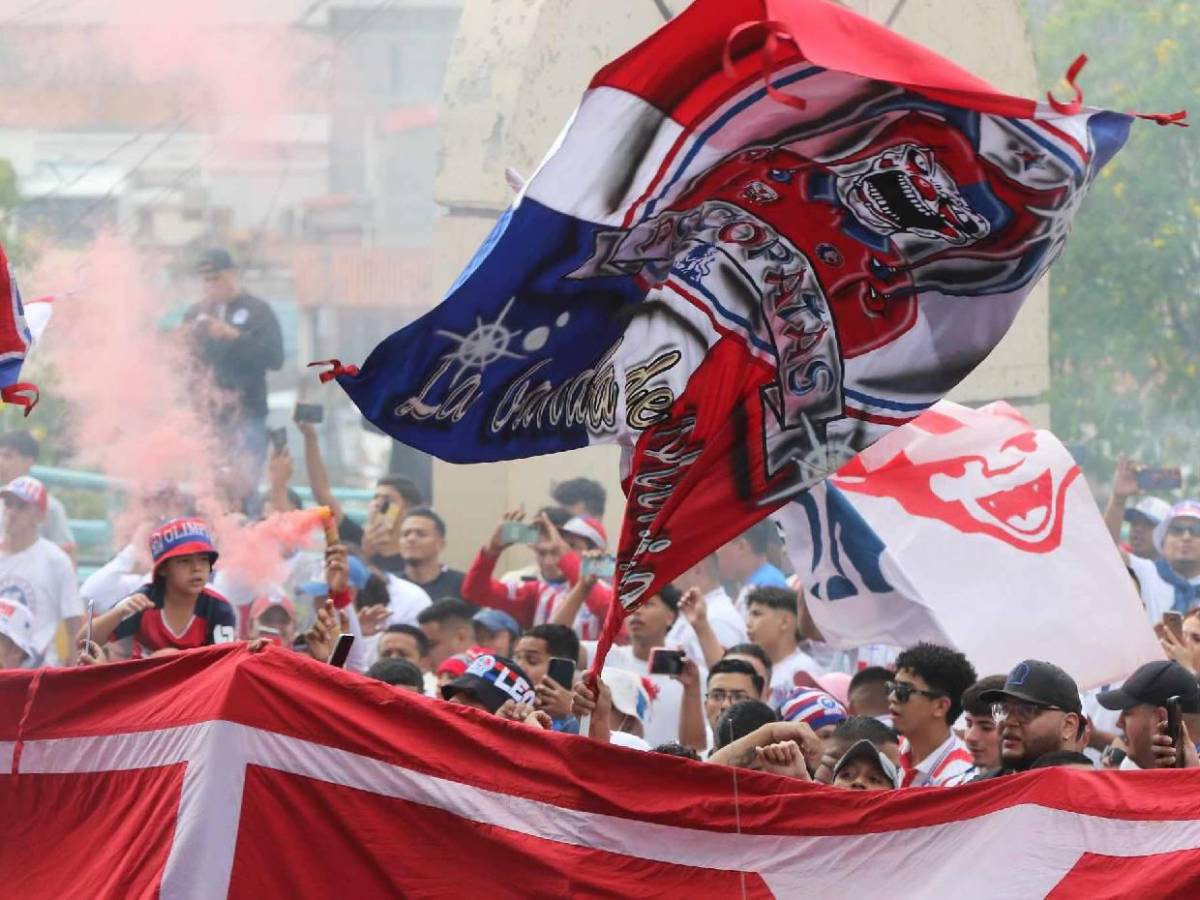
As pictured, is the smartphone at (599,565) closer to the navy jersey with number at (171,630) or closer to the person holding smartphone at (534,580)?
the person holding smartphone at (534,580)

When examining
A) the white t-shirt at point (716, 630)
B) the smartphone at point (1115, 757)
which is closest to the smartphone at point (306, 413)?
the white t-shirt at point (716, 630)

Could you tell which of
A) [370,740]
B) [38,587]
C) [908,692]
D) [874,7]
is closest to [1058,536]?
[908,692]

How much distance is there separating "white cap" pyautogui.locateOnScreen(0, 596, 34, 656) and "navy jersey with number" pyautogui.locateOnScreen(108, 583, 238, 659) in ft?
5.72

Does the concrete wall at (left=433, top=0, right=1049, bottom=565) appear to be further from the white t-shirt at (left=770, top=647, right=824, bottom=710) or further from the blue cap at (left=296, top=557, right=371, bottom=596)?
the white t-shirt at (left=770, top=647, right=824, bottom=710)

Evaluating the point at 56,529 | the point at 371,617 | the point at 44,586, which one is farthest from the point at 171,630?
the point at 56,529

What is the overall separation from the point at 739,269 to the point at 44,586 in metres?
4.75

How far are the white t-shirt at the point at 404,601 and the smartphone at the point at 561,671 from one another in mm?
2691

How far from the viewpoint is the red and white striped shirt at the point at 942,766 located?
5.32 meters

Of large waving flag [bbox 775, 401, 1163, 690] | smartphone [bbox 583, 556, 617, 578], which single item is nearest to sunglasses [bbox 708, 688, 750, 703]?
large waving flag [bbox 775, 401, 1163, 690]

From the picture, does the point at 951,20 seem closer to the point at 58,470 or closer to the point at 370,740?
the point at 58,470

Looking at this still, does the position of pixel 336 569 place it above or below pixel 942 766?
above

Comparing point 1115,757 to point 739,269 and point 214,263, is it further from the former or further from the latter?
point 214,263

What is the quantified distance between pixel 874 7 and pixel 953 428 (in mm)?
4481

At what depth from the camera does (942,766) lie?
5.39m
